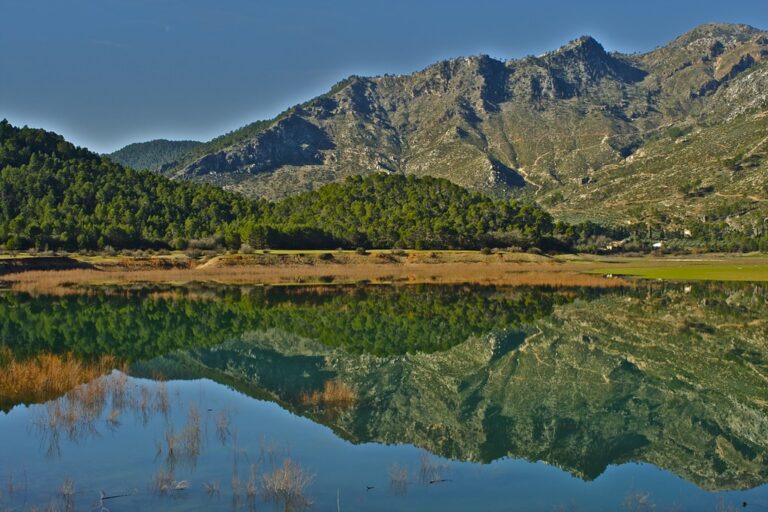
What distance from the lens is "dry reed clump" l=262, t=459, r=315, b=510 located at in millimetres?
12969

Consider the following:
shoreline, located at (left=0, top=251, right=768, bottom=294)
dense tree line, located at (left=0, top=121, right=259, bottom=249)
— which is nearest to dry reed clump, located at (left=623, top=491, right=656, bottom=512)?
shoreline, located at (left=0, top=251, right=768, bottom=294)

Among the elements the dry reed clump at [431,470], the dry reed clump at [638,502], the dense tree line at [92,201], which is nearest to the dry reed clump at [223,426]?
the dry reed clump at [431,470]

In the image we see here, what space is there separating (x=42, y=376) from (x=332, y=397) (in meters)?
9.89

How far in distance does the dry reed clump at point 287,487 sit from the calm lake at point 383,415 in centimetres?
4

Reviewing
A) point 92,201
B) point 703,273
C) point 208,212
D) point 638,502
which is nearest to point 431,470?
point 638,502

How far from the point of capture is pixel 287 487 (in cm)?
1333

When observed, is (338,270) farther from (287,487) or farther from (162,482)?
(287,487)

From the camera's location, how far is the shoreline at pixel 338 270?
77688 mm

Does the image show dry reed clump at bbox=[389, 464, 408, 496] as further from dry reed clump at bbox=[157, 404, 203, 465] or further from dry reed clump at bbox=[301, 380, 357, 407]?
dry reed clump at bbox=[301, 380, 357, 407]

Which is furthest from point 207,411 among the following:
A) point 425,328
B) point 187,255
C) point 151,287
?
point 187,255

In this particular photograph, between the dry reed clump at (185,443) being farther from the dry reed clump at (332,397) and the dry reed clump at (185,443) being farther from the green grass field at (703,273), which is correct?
the green grass field at (703,273)

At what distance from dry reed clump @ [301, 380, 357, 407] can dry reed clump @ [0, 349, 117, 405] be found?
7.79 meters

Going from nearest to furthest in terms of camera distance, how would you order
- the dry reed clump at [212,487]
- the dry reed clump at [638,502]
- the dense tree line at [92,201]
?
1. the dry reed clump at [638,502]
2. the dry reed clump at [212,487]
3. the dense tree line at [92,201]

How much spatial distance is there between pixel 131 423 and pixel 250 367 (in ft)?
32.7
